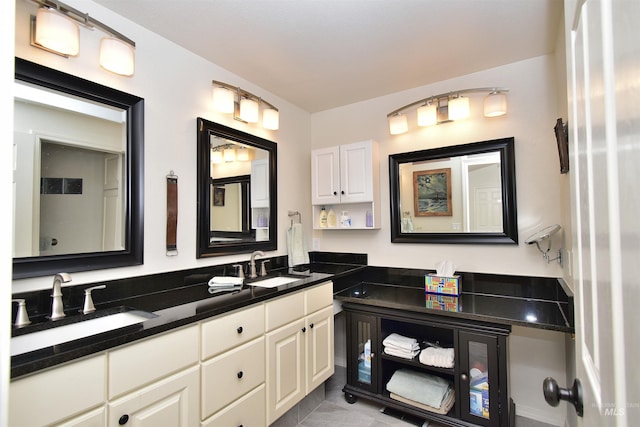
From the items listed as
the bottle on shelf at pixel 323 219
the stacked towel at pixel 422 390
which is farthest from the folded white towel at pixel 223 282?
the stacked towel at pixel 422 390

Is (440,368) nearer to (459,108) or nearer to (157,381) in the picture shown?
(157,381)

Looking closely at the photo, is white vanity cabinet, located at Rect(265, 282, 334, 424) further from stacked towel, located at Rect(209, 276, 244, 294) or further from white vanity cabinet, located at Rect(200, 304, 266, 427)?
stacked towel, located at Rect(209, 276, 244, 294)

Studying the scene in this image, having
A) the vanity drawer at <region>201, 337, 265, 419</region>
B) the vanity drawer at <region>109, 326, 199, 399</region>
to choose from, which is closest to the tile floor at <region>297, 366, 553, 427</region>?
the vanity drawer at <region>201, 337, 265, 419</region>

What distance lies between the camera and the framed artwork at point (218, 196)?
7.33 ft

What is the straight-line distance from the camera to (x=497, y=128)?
7.82 ft

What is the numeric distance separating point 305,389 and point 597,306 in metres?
1.97

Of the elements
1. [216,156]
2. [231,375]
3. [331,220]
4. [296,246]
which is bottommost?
A: [231,375]

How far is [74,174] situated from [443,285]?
2.38 meters

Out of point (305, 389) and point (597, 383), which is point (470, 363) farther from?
point (597, 383)

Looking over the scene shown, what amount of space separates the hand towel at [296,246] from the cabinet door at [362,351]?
707 millimetres

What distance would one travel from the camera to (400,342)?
221cm

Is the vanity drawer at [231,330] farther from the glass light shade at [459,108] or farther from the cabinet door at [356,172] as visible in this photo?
the glass light shade at [459,108]

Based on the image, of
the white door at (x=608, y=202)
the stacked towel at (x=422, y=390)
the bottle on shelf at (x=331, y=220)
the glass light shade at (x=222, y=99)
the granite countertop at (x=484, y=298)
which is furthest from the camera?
the bottle on shelf at (x=331, y=220)

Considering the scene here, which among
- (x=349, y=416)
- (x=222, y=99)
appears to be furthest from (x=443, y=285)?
Answer: (x=222, y=99)
